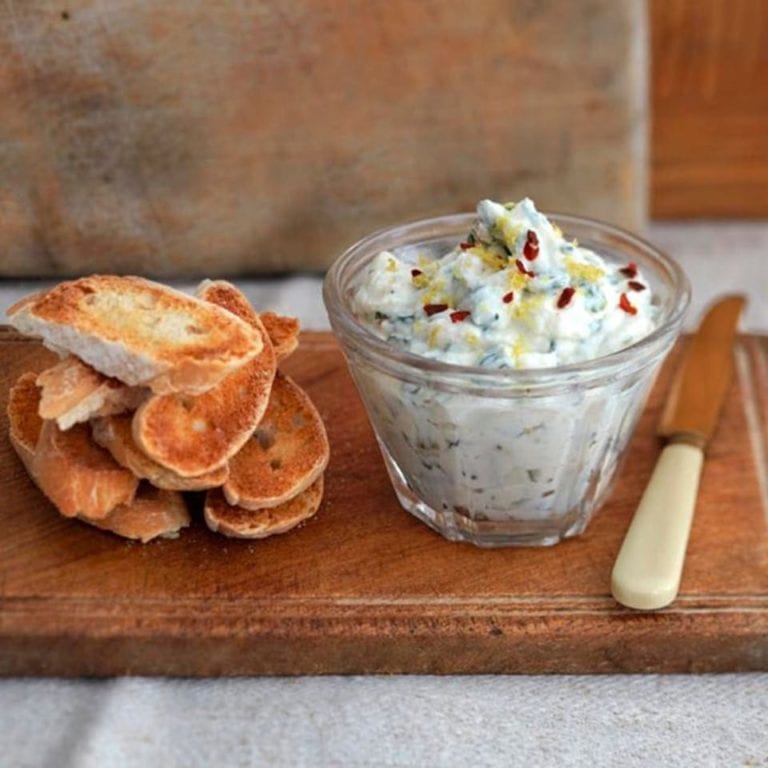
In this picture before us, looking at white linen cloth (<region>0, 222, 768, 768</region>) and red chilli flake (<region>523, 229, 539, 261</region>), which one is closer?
white linen cloth (<region>0, 222, 768, 768</region>)

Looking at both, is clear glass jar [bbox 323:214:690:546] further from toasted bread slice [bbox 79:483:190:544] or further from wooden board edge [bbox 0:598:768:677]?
toasted bread slice [bbox 79:483:190:544]

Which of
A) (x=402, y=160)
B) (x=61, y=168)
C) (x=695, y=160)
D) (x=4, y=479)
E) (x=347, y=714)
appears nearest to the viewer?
(x=347, y=714)

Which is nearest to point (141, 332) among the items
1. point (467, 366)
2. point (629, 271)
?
point (467, 366)

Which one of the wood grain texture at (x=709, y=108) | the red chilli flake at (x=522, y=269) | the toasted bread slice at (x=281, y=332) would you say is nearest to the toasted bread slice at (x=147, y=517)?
the toasted bread slice at (x=281, y=332)

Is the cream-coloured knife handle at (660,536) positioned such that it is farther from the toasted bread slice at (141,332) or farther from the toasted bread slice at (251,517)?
the toasted bread slice at (141,332)

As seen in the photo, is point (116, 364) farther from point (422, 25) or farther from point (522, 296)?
point (422, 25)

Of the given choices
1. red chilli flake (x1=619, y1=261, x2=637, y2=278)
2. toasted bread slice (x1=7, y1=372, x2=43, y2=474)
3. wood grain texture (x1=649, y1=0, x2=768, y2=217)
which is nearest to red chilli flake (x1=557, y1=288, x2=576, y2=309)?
red chilli flake (x1=619, y1=261, x2=637, y2=278)

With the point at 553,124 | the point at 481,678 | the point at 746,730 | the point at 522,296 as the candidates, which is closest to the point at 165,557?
the point at 481,678
